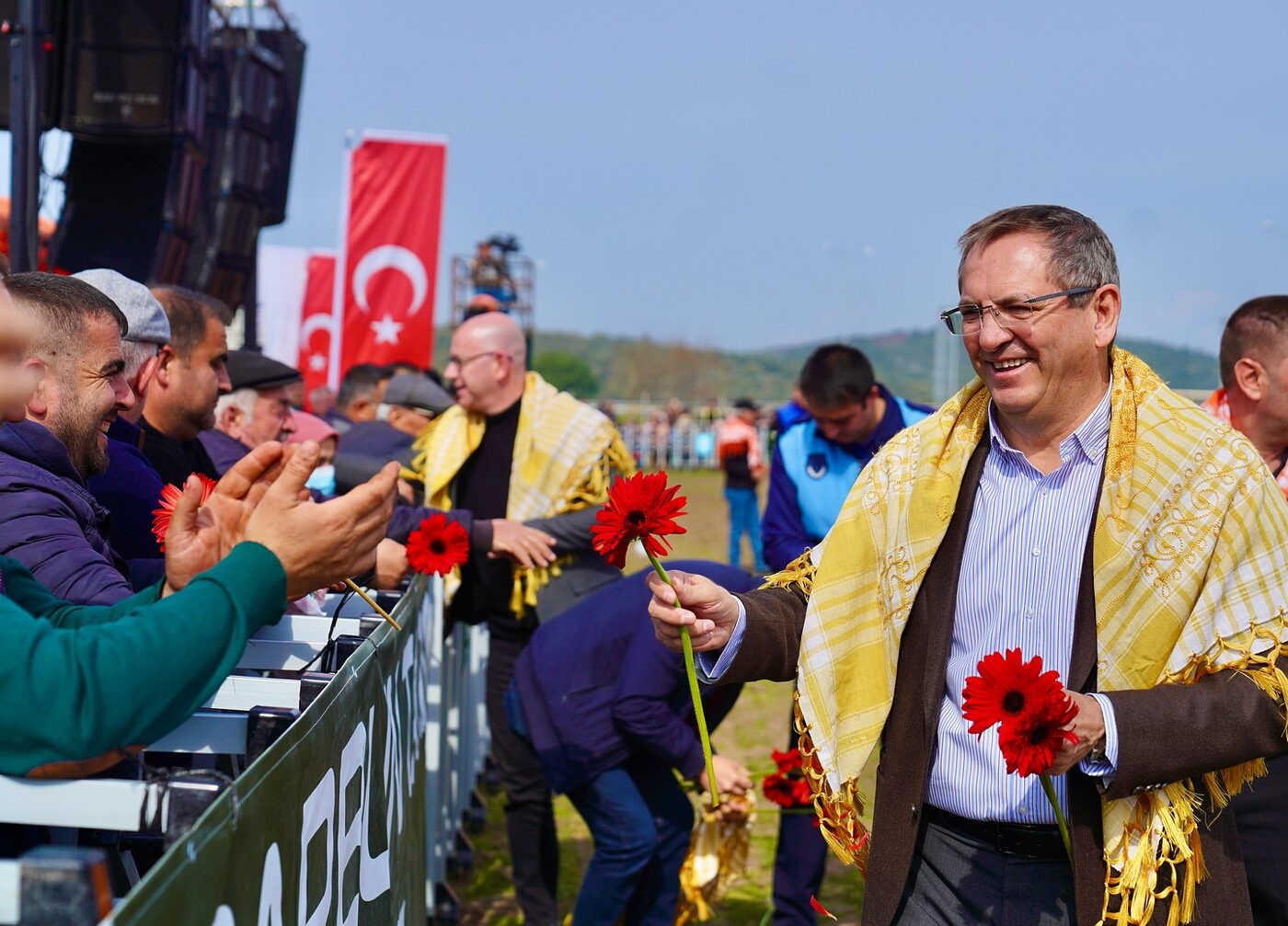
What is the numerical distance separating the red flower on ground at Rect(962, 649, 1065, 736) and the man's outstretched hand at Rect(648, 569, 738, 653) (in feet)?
1.99

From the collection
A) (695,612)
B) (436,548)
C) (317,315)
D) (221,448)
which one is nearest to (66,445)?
(695,612)

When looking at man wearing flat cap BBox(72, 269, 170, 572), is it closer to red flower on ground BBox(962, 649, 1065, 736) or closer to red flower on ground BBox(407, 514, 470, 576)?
red flower on ground BBox(407, 514, 470, 576)

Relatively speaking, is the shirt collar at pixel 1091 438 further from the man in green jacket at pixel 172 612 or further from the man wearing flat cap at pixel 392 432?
the man wearing flat cap at pixel 392 432

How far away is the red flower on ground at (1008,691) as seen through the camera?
217 centimetres

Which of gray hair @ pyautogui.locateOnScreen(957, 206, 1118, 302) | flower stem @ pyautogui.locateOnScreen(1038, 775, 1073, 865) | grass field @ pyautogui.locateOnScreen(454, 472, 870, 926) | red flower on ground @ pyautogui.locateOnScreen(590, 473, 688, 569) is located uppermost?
gray hair @ pyautogui.locateOnScreen(957, 206, 1118, 302)

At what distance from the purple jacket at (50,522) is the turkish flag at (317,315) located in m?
14.2

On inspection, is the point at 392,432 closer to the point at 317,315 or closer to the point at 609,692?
the point at 609,692

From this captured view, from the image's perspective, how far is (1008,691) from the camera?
2.20 m

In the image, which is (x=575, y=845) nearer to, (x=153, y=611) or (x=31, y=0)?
(x=31, y=0)

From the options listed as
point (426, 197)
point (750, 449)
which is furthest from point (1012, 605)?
point (750, 449)

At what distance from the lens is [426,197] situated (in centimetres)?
1258

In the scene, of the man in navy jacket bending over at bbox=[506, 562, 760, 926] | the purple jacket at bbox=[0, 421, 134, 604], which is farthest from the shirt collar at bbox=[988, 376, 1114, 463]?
the purple jacket at bbox=[0, 421, 134, 604]

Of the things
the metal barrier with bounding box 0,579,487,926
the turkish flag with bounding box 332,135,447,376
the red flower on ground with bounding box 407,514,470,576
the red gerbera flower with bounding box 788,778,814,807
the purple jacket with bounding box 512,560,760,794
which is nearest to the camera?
the metal barrier with bounding box 0,579,487,926

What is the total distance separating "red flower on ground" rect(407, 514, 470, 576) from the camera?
4074mm
